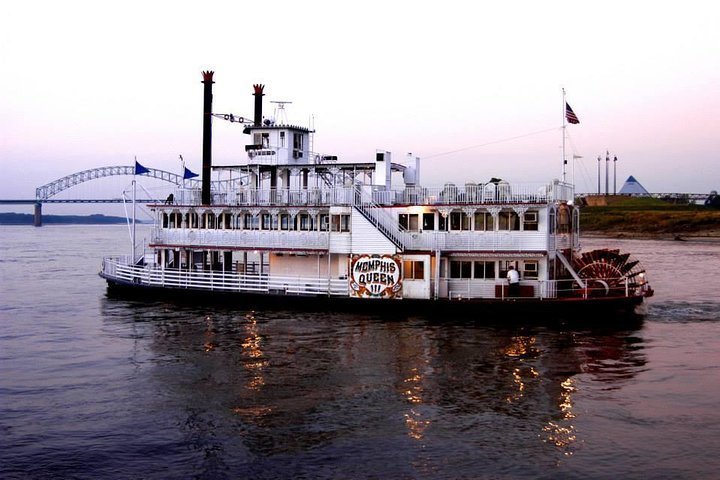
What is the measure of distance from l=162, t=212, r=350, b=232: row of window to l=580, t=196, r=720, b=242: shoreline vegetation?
317 feet

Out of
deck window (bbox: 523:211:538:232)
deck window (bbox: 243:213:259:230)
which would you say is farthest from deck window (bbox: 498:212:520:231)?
deck window (bbox: 243:213:259:230)

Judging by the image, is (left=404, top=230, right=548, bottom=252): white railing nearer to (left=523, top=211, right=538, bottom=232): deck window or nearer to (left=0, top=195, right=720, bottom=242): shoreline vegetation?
(left=523, top=211, right=538, bottom=232): deck window

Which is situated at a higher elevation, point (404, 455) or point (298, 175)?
point (298, 175)

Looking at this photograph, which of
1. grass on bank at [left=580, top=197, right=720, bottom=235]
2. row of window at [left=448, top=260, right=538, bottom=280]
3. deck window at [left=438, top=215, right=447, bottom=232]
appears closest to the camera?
row of window at [left=448, top=260, right=538, bottom=280]

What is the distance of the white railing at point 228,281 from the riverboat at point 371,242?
0.26 feet

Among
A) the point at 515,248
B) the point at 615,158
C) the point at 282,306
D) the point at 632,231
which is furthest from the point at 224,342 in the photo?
the point at 615,158

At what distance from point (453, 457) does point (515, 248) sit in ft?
61.2

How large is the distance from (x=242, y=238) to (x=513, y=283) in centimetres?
1489

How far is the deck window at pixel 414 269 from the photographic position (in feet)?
118

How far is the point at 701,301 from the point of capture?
43.8 meters

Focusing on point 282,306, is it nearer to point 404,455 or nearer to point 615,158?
point 404,455

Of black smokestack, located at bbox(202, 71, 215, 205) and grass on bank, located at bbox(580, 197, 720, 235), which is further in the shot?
grass on bank, located at bbox(580, 197, 720, 235)

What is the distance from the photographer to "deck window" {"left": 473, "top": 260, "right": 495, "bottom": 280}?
1404 inches

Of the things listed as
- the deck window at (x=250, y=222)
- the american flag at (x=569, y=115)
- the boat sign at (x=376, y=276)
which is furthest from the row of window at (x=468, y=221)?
the deck window at (x=250, y=222)
